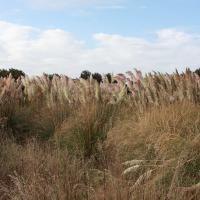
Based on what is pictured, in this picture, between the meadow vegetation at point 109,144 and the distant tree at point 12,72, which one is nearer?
the meadow vegetation at point 109,144

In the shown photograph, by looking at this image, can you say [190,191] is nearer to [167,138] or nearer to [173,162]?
[173,162]

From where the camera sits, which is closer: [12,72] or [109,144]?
[109,144]

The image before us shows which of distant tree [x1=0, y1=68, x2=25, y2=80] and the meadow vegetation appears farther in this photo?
distant tree [x1=0, y1=68, x2=25, y2=80]

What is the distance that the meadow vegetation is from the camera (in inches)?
106

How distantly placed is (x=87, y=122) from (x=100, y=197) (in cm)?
234

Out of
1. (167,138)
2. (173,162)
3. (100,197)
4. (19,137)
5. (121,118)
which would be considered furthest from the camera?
(19,137)

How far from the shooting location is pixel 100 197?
2424 millimetres

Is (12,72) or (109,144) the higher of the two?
(12,72)

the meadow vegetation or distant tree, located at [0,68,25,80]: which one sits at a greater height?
distant tree, located at [0,68,25,80]

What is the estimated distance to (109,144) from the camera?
4.40m

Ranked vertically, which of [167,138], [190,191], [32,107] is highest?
[32,107]

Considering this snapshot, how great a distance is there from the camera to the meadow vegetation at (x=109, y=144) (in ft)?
8.80

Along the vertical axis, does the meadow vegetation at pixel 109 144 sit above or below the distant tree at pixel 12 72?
below

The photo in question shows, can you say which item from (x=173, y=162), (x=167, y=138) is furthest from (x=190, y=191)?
(x=167, y=138)
